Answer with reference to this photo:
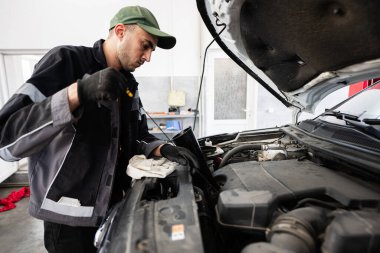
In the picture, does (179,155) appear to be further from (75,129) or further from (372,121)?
(372,121)

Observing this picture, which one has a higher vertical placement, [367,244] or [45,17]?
[45,17]

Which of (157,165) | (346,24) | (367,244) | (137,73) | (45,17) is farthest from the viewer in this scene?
(137,73)

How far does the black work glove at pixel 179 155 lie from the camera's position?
3.66 ft

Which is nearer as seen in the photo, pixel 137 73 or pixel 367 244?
pixel 367 244

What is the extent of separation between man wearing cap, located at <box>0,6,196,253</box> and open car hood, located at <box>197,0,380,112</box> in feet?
1.30

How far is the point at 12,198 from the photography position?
3221 millimetres

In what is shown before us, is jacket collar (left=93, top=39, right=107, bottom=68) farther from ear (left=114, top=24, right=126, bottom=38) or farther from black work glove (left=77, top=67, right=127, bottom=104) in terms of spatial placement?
black work glove (left=77, top=67, right=127, bottom=104)

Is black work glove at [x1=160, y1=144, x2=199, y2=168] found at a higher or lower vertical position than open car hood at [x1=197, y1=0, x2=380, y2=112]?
lower

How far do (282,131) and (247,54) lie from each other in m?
0.76

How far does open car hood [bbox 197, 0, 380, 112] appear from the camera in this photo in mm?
784

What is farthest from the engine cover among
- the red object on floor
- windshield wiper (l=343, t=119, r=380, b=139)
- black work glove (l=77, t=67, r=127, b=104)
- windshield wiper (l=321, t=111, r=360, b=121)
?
the red object on floor

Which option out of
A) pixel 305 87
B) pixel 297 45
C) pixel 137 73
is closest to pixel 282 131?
pixel 305 87

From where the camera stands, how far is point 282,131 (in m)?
1.71

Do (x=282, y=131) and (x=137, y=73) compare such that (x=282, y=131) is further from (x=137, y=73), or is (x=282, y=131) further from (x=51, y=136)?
(x=137, y=73)
